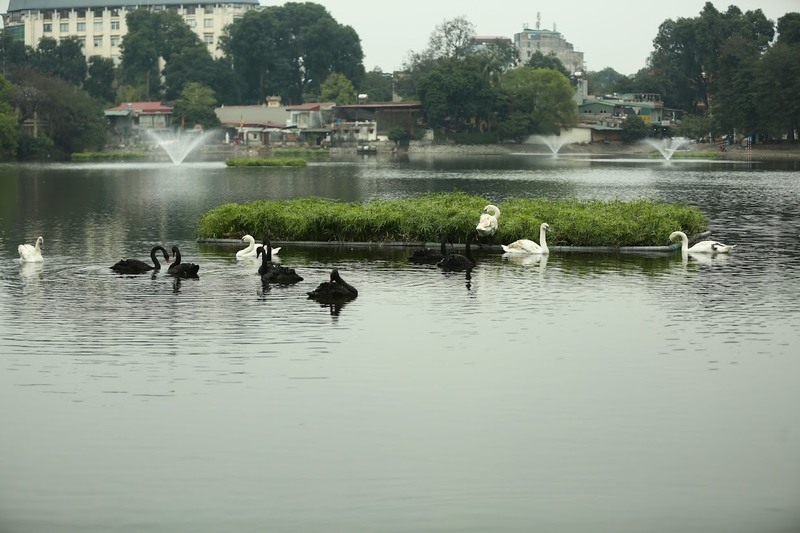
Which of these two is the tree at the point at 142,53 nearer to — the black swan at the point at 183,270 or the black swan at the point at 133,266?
the black swan at the point at 133,266

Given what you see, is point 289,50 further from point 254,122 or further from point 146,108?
point 146,108

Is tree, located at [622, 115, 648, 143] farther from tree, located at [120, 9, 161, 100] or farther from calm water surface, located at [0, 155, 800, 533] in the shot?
calm water surface, located at [0, 155, 800, 533]

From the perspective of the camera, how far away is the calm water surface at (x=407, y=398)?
Answer: 11.9 meters

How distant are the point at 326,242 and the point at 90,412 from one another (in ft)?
59.9

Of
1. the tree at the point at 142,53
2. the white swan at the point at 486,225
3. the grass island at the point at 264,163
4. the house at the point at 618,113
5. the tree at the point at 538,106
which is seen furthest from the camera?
the tree at the point at 142,53

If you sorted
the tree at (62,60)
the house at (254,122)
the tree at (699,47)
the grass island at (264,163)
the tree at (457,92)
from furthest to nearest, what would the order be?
the tree at (62,60) → the house at (254,122) → the tree at (699,47) → the tree at (457,92) → the grass island at (264,163)

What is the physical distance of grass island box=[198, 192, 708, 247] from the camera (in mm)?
31578

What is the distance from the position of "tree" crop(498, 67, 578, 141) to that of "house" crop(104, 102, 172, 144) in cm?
4230

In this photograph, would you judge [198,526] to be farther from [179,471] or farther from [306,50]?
[306,50]

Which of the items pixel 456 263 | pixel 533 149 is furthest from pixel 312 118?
pixel 456 263

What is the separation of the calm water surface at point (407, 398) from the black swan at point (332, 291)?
0.53 m

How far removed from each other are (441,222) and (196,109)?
440 ft

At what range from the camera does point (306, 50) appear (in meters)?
182

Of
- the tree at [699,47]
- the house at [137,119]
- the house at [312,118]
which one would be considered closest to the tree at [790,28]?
the tree at [699,47]
